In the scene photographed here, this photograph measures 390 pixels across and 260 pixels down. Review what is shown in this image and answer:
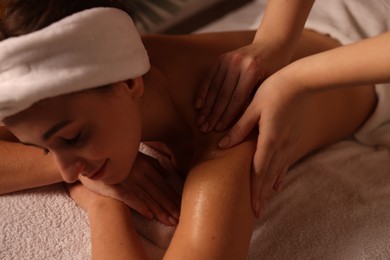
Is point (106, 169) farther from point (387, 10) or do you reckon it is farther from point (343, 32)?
point (387, 10)

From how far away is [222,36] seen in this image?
1168 millimetres

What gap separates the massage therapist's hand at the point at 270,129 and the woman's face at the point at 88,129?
179 millimetres

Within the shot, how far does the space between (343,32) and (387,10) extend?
16 cm

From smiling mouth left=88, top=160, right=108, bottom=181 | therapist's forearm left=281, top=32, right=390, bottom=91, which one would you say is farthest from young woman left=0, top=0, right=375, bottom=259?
therapist's forearm left=281, top=32, right=390, bottom=91

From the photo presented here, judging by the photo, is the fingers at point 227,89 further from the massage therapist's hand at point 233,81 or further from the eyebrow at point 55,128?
the eyebrow at point 55,128

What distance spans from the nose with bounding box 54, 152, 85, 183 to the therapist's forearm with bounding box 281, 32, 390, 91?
15.0 inches

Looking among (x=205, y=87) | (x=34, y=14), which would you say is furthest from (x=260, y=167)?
(x=34, y=14)

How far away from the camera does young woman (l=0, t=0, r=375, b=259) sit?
0.78m

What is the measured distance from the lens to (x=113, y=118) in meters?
0.87

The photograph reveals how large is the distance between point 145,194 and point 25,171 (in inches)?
10.3

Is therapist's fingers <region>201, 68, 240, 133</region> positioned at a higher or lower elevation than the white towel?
higher

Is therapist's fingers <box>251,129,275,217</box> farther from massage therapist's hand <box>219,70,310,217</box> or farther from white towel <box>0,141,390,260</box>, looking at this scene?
white towel <box>0,141,390,260</box>

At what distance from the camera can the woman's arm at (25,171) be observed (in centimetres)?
110

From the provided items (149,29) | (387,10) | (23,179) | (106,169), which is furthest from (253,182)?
(149,29)
